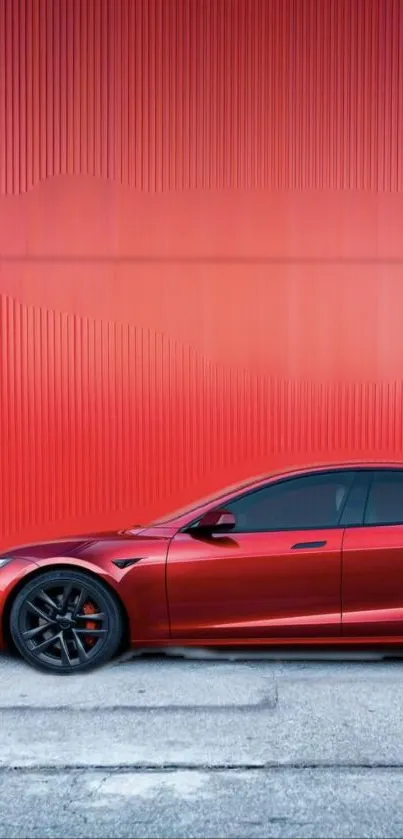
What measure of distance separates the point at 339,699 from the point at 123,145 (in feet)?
27.2

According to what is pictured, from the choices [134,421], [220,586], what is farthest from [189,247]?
[220,586]

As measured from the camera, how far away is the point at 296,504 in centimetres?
732

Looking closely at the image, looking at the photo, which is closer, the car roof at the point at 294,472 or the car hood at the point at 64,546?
the car hood at the point at 64,546

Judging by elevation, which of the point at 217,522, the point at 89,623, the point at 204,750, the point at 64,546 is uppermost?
the point at 217,522

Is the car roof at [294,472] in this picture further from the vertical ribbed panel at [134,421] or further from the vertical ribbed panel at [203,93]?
the vertical ribbed panel at [203,93]

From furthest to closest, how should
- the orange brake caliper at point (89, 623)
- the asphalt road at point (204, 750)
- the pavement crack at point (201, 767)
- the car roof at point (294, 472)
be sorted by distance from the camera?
the car roof at point (294, 472) < the orange brake caliper at point (89, 623) < the pavement crack at point (201, 767) < the asphalt road at point (204, 750)

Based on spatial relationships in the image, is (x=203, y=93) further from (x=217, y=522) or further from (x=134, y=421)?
(x=217, y=522)

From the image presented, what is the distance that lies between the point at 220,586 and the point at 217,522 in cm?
40

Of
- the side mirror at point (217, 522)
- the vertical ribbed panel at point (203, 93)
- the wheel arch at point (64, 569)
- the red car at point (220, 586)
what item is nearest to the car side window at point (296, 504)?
the red car at point (220, 586)

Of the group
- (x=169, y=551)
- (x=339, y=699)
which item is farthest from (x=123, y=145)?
(x=339, y=699)

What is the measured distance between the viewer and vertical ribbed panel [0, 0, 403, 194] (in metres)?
12.8

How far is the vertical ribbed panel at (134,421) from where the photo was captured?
12812mm

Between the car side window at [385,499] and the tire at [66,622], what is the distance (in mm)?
1703

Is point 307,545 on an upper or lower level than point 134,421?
lower
